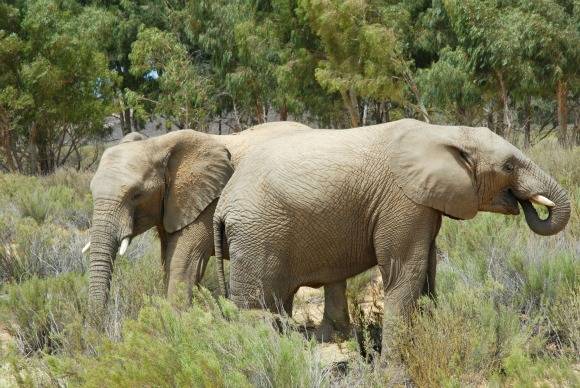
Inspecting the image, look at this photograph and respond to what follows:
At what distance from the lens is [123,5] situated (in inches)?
1227

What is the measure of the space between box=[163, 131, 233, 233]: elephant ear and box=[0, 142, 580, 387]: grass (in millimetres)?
594

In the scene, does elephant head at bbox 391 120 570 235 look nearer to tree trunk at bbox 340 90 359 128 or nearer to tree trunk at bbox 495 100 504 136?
tree trunk at bbox 340 90 359 128

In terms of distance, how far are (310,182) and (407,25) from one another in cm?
1986

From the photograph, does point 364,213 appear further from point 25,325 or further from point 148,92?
point 148,92

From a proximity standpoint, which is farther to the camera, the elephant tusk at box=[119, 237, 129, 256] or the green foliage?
the green foliage

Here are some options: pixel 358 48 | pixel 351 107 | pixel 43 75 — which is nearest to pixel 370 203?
pixel 43 75

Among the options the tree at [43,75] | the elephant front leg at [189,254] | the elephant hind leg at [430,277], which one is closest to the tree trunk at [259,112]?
the tree at [43,75]

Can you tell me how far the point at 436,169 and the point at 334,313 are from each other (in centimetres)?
211

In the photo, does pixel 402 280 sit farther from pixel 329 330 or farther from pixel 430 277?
pixel 329 330

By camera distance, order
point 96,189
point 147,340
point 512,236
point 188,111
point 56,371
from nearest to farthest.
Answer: point 147,340 → point 56,371 → point 96,189 → point 512,236 → point 188,111

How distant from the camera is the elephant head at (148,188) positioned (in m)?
6.00

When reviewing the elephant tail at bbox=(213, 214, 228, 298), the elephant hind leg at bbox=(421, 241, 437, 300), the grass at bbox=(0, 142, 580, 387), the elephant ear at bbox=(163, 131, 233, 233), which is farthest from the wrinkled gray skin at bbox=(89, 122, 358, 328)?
the elephant hind leg at bbox=(421, 241, 437, 300)

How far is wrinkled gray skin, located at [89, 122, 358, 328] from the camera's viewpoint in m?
6.04

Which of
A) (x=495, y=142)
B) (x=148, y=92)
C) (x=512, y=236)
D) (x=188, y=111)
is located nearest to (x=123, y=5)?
(x=148, y=92)
